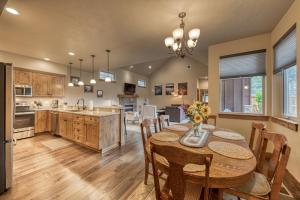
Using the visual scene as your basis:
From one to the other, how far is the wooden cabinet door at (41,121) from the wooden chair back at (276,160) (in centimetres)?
593

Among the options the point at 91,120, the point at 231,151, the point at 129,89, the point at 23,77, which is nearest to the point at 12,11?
the point at 91,120

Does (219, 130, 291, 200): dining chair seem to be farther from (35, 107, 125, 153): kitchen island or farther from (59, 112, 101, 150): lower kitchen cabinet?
(59, 112, 101, 150): lower kitchen cabinet

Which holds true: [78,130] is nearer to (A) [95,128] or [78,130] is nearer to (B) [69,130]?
(B) [69,130]

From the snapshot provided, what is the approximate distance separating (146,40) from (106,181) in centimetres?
309

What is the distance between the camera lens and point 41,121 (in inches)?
188

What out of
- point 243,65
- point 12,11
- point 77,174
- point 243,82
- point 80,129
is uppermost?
point 12,11

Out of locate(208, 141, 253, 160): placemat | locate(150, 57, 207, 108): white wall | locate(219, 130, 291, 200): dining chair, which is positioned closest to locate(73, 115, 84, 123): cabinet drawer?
locate(208, 141, 253, 160): placemat

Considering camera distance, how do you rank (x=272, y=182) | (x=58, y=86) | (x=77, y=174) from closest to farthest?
1. (x=272, y=182)
2. (x=77, y=174)
3. (x=58, y=86)

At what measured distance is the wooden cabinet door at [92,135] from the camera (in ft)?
10.7

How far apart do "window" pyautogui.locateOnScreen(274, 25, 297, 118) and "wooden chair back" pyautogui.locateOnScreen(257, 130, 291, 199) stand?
1552 millimetres

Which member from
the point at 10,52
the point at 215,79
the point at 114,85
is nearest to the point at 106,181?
the point at 215,79

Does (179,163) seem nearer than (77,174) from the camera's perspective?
Yes

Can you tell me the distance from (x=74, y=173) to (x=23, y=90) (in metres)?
3.90

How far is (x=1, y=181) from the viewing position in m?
1.86
